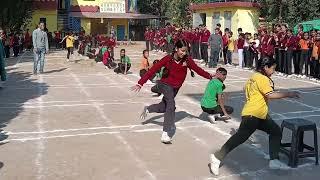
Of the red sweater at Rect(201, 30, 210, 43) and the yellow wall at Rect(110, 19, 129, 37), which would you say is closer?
the red sweater at Rect(201, 30, 210, 43)

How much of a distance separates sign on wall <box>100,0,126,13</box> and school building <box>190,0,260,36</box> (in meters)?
11.9

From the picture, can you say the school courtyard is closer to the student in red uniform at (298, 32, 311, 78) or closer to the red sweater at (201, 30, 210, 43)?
the student in red uniform at (298, 32, 311, 78)

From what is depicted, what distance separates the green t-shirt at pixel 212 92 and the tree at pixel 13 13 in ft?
80.5

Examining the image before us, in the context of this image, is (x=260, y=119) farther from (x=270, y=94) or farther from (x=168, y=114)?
(x=168, y=114)

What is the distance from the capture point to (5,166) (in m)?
6.28

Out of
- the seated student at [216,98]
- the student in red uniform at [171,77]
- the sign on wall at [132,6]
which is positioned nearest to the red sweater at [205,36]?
the seated student at [216,98]

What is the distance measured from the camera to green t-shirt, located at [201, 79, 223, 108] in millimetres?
8812

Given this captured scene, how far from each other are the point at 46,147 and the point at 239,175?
2.99 m

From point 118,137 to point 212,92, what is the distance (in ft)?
6.80

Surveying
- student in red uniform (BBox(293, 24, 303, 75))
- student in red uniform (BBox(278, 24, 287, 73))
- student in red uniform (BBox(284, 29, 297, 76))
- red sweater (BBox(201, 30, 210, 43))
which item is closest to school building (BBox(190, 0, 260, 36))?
red sweater (BBox(201, 30, 210, 43))

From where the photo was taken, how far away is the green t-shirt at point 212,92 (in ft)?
28.9

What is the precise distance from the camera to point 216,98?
894 cm

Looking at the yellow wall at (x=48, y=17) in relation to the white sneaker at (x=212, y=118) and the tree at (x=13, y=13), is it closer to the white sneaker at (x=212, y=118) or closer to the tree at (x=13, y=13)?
the tree at (x=13, y=13)

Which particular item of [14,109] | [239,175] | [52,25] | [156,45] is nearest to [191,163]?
[239,175]
